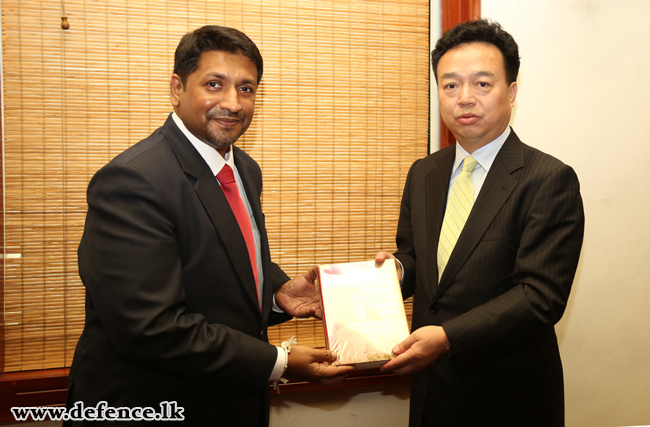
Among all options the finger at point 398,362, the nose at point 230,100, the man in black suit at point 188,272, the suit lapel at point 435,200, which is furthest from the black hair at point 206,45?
the finger at point 398,362

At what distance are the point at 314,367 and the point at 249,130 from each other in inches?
48.2

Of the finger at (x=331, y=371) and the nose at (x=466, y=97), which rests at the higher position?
the nose at (x=466, y=97)

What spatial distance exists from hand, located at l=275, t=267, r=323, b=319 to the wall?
1.33 m

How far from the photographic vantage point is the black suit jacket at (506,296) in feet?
4.36

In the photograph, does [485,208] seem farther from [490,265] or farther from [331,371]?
[331,371]

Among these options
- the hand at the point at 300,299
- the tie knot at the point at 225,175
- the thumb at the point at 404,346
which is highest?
the tie knot at the point at 225,175

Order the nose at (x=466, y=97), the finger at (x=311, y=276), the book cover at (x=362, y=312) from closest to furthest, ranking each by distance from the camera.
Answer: the book cover at (x=362, y=312), the nose at (x=466, y=97), the finger at (x=311, y=276)

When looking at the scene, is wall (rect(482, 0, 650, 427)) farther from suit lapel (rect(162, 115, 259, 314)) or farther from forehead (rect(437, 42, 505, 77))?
suit lapel (rect(162, 115, 259, 314))

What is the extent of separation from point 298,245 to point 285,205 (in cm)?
21

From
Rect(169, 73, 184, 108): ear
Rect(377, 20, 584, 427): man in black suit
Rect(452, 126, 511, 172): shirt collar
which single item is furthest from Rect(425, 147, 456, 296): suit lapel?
Rect(169, 73, 184, 108): ear

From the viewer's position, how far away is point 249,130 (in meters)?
2.10

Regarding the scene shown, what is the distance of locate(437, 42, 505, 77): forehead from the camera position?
58.2 inches

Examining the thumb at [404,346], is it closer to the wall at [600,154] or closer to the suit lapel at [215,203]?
the suit lapel at [215,203]

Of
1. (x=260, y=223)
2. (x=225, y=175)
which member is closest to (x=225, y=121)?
(x=225, y=175)
